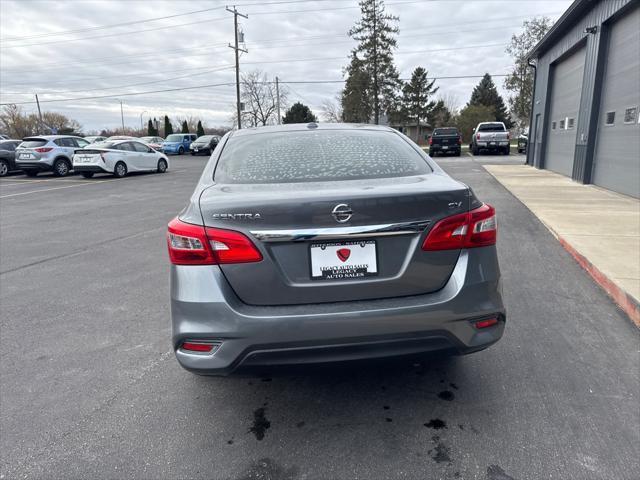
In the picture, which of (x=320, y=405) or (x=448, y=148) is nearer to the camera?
(x=320, y=405)

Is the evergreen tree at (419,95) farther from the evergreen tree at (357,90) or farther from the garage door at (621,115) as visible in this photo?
the garage door at (621,115)

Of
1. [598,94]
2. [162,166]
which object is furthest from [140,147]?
[598,94]

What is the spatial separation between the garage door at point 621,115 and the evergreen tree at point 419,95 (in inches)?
2172

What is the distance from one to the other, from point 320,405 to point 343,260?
105 centimetres

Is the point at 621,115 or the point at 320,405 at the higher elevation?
the point at 621,115

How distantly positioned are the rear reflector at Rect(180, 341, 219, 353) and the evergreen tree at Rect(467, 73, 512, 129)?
78193mm

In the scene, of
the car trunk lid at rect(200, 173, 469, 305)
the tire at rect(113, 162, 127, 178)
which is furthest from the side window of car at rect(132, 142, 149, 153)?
the car trunk lid at rect(200, 173, 469, 305)

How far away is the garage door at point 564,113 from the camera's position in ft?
48.6

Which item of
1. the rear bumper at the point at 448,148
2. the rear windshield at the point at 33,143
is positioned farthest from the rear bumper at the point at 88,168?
the rear bumper at the point at 448,148

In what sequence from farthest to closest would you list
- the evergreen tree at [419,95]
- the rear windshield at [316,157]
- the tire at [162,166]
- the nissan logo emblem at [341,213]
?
the evergreen tree at [419,95] → the tire at [162,166] → the rear windshield at [316,157] → the nissan logo emblem at [341,213]

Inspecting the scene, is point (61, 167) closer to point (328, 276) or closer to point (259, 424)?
point (259, 424)

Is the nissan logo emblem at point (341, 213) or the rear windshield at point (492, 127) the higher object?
the rear windshield at point (492, 127)

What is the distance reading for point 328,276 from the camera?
222 centimetres

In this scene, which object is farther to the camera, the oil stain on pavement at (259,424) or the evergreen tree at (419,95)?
the evergreen tree at (419,95)
